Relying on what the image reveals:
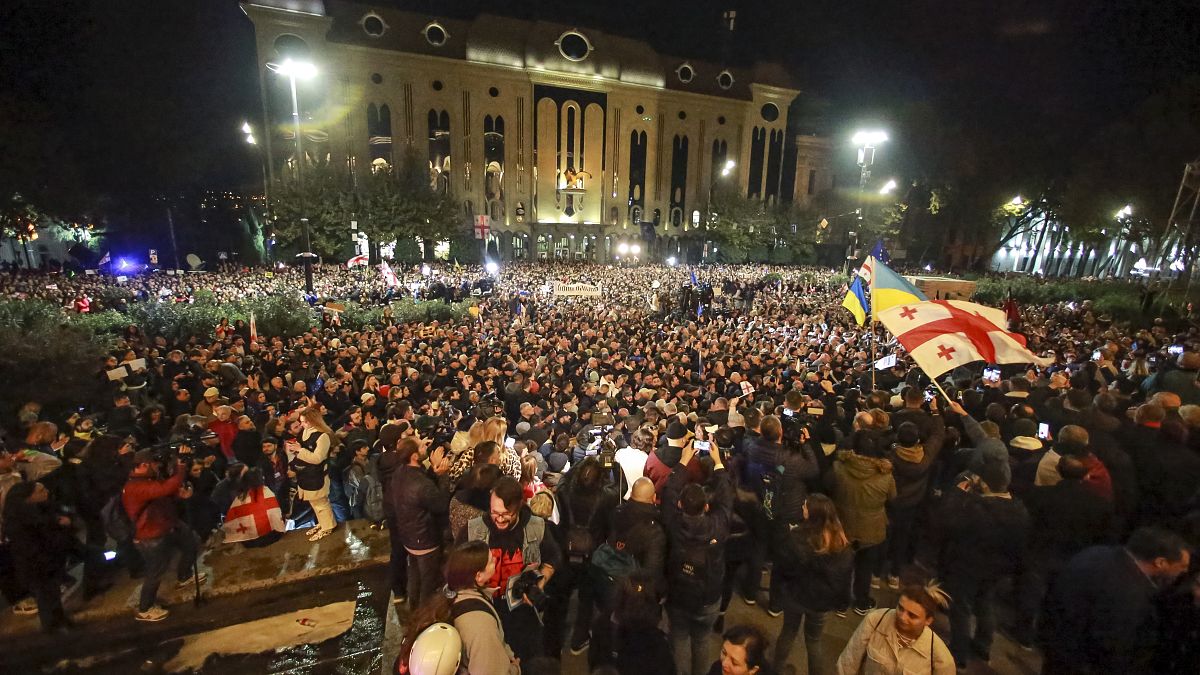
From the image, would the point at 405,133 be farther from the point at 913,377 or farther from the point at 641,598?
the point at 641,598

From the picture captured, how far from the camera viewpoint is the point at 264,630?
186 inches

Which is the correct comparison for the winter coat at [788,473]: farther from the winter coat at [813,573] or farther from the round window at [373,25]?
the round window at [373,25]

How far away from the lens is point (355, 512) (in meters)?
6.32

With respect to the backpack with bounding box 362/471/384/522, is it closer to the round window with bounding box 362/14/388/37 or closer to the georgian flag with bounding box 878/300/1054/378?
the georgian flag with bounding box 878/300/1054/378

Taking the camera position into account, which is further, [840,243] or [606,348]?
[840,243]

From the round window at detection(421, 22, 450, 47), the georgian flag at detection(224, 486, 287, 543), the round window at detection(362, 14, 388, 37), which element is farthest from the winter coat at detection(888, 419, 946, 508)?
the round window at detection(421, 22, 450, 47)

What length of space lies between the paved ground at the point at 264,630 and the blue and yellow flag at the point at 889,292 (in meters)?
4.00

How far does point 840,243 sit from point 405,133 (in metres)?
40.4

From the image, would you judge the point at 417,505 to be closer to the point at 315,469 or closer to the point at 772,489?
the point at 315,469

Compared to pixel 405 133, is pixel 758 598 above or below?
below

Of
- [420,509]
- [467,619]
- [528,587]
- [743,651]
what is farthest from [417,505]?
[743,651]

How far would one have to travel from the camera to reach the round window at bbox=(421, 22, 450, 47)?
43.7 metres

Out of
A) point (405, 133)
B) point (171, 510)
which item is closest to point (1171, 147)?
point (171, 510)

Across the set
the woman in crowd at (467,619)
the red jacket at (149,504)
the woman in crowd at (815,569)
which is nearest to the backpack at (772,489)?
the woman in crowd at (815,569)
